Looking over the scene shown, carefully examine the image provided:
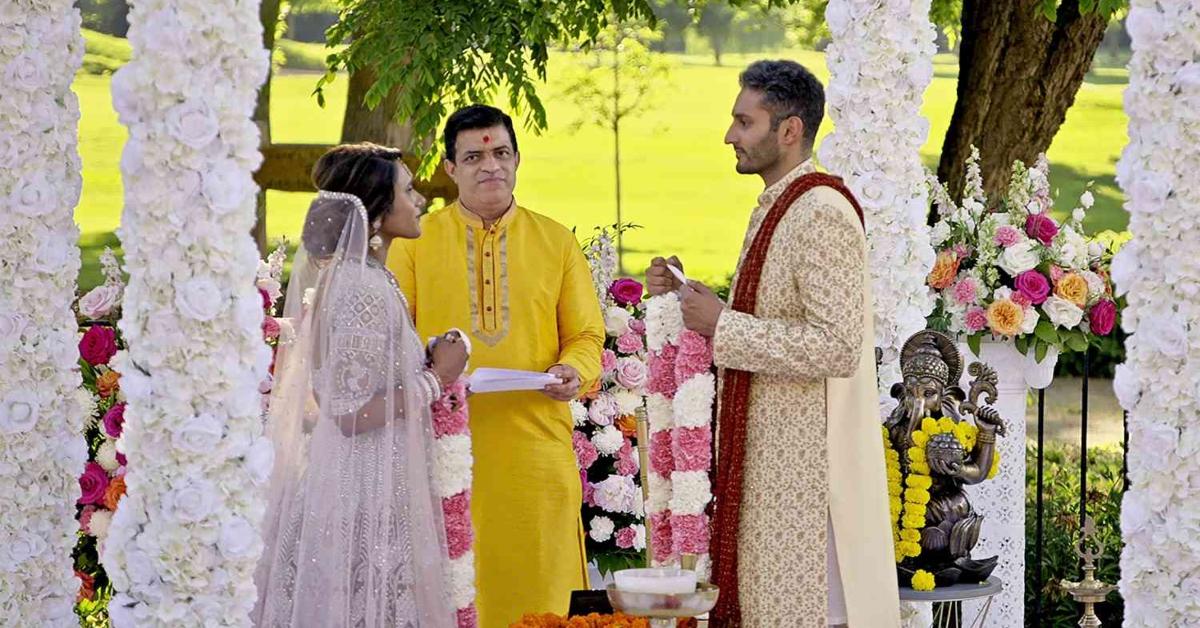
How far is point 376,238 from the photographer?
4332 millimetres

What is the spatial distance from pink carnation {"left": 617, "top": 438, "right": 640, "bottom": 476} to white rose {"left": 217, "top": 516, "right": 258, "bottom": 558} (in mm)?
2638

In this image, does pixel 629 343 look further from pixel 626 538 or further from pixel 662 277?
pixel 662 277

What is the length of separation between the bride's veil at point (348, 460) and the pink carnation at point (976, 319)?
252 centimetres

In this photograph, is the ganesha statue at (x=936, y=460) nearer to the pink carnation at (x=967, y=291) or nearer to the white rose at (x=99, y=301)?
the pink carnation at (x=967, y=291)

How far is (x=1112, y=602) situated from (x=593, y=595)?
3795 millimetres

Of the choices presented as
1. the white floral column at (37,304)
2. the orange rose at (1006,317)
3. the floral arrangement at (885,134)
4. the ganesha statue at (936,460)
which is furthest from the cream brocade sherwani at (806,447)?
the orange rose at (1006,317)

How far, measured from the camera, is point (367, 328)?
4.20 meters

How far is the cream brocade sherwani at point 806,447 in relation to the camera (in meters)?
3.86

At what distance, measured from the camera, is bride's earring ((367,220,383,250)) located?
433 centimetres

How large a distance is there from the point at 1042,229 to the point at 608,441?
181 centimetres

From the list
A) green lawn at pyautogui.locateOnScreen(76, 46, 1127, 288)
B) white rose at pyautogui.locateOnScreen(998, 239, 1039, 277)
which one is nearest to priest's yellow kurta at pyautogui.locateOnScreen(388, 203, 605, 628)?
white rose at pyautogui.locateOnScreen(998, 239, 1039, 277)

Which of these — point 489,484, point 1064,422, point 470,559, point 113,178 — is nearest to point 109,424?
point 489,484

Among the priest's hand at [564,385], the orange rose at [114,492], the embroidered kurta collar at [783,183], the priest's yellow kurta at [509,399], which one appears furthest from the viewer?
the orange rose at [114,492]

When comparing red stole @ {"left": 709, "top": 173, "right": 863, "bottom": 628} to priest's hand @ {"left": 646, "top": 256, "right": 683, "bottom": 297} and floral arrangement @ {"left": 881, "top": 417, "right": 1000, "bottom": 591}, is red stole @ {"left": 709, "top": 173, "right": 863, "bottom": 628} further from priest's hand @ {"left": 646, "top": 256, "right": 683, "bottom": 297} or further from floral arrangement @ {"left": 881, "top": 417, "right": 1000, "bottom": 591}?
floral arrangement @ {"left": 881, "top": 417, "right": 1000, "bottom": 591}
